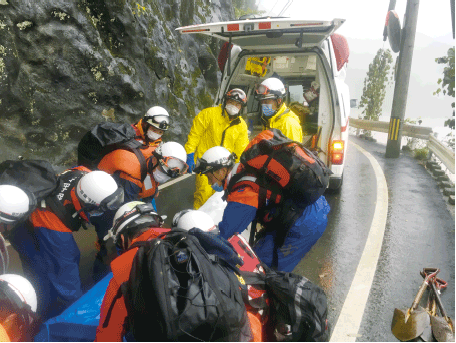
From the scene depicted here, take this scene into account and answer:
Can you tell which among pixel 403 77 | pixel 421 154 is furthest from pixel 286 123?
pixel 421 154

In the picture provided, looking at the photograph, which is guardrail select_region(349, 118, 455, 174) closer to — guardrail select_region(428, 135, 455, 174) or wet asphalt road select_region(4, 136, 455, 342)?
guardrail select_region(428, 135, 455, 174)

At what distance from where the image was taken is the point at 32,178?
2400 mm

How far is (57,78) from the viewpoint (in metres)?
6.47

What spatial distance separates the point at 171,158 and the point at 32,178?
1115mm

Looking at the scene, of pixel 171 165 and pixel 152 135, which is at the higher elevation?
pixel 152 135

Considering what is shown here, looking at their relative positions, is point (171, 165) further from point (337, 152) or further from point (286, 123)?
point (337, 152)

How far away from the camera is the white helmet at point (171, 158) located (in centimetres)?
305

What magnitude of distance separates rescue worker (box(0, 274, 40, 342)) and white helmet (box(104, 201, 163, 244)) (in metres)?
0.58

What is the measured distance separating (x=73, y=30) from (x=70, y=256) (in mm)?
5687

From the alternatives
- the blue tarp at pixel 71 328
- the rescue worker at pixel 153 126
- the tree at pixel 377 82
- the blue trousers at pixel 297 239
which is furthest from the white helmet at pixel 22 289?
the tree at pixel 377 82

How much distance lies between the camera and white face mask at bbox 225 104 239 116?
4141mm

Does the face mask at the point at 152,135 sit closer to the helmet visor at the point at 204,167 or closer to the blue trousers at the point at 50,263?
the helmet visor at the point at 204,167

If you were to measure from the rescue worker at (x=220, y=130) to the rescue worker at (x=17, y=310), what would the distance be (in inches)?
95.6

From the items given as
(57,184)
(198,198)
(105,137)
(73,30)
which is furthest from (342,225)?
(73,30)
